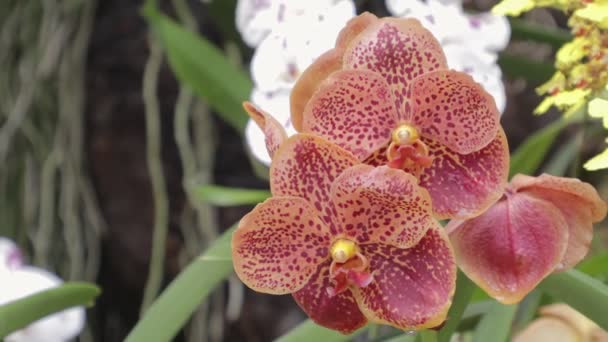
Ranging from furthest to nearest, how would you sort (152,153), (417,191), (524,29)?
(152,153), (524,29), (417,191)

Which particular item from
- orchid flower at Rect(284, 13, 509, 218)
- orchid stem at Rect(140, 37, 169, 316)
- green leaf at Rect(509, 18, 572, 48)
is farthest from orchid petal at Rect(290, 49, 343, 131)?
orchid stem at Rect(140, 37, 169, 316)

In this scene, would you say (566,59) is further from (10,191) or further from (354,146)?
(10,191)

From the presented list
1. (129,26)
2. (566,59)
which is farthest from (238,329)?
(566,59)

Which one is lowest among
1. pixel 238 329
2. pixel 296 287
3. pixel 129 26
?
pixel 238 329

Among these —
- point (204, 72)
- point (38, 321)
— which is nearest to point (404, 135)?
point (38, 321)

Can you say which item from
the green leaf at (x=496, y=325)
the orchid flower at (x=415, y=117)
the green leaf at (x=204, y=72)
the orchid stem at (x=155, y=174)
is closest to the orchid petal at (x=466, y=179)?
the orchid flower at (x=415, y=117)

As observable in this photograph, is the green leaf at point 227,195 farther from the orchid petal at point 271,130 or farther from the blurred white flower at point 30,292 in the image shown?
the orchid petal at point 271,130

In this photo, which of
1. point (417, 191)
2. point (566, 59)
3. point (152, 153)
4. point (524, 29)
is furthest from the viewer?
point (152, 153)
